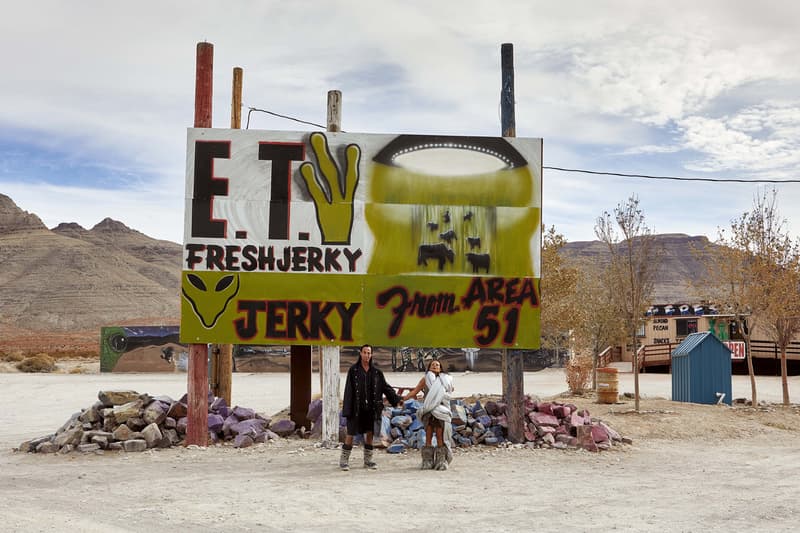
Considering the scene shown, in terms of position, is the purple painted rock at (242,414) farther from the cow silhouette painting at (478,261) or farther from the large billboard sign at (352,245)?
the cow silhouette painting at (478,261)

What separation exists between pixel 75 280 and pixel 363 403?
389ft

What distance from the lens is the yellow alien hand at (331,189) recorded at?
48.7 feet

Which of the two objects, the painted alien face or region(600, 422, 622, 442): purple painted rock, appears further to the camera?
region(600, 422, 622, 442): purple painted rock

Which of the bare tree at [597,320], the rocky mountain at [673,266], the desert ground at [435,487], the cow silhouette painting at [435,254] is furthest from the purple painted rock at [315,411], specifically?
the rocky mountain at [673,266]

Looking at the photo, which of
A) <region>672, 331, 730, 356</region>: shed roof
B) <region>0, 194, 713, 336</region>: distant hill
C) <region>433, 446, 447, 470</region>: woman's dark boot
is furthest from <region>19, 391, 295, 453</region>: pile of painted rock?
<region>0, 194, 713, 336</region>: distant hill

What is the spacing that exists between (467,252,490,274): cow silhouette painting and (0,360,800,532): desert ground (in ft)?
10.9

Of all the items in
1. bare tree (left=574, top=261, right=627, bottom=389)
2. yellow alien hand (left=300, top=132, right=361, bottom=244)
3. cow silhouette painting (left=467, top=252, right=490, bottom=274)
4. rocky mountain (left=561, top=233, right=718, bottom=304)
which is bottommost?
bare tree (left=574, top=261, right=627, bottom=389)

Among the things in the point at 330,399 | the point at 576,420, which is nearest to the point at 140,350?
the point at 330,399

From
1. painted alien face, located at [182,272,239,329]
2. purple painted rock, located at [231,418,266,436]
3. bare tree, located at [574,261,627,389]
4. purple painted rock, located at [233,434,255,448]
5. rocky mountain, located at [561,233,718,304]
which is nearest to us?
purple painted rock, located at [233,434,255,448]

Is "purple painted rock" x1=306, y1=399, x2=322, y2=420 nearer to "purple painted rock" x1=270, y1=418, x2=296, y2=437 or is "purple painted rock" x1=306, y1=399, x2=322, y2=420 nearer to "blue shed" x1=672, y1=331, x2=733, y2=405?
"purple painted rock" x1=270, y1=418, x2=296, y2=437

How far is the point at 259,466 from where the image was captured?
12.6 meters

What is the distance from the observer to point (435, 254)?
14.9 meters

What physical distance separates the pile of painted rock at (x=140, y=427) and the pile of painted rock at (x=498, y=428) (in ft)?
7.81

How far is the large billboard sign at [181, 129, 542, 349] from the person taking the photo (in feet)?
48.4
